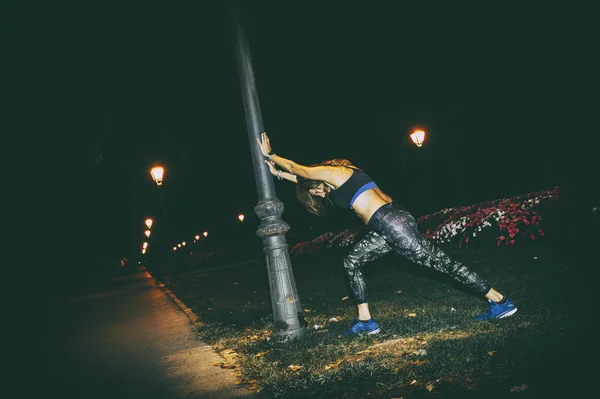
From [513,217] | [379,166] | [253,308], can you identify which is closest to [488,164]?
[379,166]

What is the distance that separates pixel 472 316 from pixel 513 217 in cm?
490

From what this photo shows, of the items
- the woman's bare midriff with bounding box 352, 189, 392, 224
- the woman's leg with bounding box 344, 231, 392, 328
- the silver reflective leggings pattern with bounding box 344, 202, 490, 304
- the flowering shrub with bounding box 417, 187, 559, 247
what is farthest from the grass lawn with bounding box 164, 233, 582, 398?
the woman's bare midriff with bounding box 352, 189, 392, 224

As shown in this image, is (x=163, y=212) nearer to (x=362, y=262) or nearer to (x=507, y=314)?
(x=362, y=262)

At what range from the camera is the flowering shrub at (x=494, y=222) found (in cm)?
905

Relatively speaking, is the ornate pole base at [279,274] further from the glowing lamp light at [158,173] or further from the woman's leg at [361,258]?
the glowing lamp light at [158,173]

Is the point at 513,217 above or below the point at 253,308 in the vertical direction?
above

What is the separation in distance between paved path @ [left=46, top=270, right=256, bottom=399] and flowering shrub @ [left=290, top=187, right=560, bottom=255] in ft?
20.1

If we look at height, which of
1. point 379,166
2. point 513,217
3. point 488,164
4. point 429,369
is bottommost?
point 429,369

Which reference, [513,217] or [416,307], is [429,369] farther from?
[513,217]

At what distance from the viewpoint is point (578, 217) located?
8398 millimetres

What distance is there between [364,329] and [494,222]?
20.1 ft

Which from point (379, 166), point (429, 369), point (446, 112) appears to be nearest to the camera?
point (429, 369)

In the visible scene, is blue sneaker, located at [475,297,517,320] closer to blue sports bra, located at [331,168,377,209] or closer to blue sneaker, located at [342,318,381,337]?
A: blue sneaker, located at [342,318,381,337]

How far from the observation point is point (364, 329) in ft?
16.5
